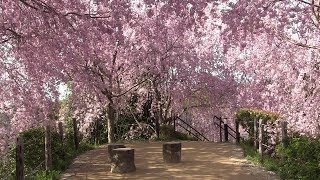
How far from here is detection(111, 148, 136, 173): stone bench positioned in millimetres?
11219

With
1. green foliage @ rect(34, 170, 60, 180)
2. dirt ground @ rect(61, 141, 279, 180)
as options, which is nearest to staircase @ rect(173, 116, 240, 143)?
dirt ground @ rect(61, 141, 279, 180)

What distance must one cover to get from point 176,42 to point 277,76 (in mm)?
5356

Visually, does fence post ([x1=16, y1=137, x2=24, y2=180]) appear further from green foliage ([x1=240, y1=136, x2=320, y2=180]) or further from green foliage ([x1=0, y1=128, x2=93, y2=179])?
green foliage ([x1=240, y1=136, x2=320, y2=180])

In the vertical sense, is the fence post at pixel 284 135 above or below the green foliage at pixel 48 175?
above

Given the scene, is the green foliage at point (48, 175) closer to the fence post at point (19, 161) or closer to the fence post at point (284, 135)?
the fence post at point (19, 161)

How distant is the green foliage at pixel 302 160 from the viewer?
8758mm

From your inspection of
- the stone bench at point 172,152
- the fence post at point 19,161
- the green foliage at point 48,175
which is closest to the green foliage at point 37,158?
the green foliage at point 48,175

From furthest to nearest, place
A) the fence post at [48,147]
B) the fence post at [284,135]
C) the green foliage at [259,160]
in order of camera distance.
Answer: the green foliage at [259,160] → the fence post at [284,135] → the fence post at [48,147]

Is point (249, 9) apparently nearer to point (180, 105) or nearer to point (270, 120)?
point (270, 120)

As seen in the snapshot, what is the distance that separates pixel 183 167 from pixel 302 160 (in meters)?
3.56

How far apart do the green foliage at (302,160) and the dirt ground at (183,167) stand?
51cm

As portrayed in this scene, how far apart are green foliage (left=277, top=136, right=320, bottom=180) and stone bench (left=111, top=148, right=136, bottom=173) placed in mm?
3962

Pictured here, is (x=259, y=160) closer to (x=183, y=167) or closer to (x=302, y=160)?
(x=183, y=167)

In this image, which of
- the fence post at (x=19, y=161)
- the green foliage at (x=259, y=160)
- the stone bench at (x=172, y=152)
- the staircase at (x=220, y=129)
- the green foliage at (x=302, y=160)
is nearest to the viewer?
the fence post at (x=19, y=161)
